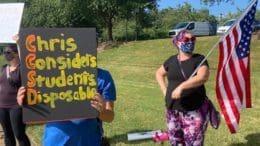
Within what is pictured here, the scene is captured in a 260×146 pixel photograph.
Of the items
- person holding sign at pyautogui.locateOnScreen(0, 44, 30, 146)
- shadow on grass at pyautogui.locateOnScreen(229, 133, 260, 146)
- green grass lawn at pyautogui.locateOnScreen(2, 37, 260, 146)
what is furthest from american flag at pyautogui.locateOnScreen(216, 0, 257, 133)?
person holding sign at pyautogui.locateOnScreen(0, 44, 30, 146)

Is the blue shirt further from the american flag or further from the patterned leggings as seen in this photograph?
the american flag

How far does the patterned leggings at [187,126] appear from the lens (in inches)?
255

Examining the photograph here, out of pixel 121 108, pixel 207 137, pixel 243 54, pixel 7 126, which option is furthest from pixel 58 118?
pixel 121 108

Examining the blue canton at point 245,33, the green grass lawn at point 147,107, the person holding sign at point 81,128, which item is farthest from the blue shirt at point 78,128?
the green grass lawn at point 147,107

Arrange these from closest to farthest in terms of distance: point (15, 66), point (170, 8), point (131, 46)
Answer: point (15, 66) < point (131, 46) < point (170, 8)

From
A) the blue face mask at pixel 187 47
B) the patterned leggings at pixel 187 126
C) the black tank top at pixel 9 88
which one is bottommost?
the patterned leggings at pixel 187 126

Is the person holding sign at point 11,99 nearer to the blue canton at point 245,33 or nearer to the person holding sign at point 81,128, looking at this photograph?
the blue canton at point 245,33

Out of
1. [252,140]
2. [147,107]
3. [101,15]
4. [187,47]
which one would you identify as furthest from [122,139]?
[101,15]

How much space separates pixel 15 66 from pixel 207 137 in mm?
3069

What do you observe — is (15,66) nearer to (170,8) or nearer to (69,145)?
(69,145)

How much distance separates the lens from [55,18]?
44812 millimetres

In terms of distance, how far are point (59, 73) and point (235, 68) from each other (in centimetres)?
357

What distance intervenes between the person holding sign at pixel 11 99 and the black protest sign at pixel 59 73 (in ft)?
12.2

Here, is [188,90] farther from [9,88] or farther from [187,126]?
[9,88]
